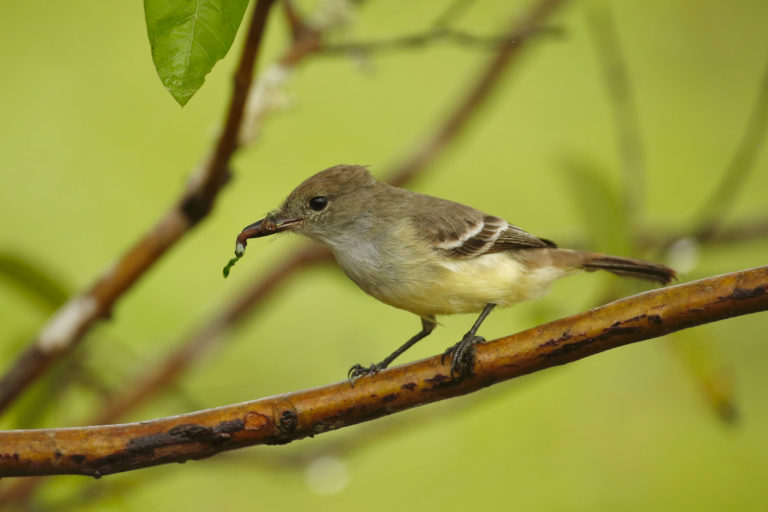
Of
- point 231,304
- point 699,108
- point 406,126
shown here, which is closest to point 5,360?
point 231,304

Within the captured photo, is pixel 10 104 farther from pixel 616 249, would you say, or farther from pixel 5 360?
pixel 616 249

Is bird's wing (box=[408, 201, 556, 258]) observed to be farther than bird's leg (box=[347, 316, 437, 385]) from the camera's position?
Yes

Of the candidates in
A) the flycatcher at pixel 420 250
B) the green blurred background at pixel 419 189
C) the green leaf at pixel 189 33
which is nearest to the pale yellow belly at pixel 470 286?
the flycatcher at pixel 420 250

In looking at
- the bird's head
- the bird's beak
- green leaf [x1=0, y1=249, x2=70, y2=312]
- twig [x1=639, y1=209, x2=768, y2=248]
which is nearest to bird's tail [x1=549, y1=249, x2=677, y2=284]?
twig [x1=639, y1=209, x2=768, y2=248]

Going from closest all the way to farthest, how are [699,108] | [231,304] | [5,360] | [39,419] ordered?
[39,419], [231,304], [5,360], [699,108]

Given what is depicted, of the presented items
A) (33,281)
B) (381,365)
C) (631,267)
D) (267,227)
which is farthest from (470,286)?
(33,281)

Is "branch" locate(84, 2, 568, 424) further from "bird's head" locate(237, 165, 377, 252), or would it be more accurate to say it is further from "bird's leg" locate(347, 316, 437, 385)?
"bird's leg" locate(347, 316, 437, 385)

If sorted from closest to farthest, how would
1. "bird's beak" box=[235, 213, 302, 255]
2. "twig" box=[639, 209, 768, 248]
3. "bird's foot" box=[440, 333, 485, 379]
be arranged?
"bird's foot" box=[440, 333, 485, 379]
"bird's beak" box=[235, 213, 302, 255]
"twig" box=[639, 209, 768, 248]
